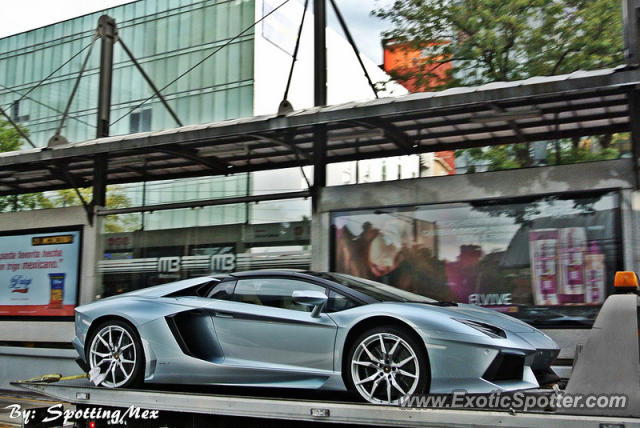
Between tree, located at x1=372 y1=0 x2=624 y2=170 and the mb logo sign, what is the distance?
663 cm

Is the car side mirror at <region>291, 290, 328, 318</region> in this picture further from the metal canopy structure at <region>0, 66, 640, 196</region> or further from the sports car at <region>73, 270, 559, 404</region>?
the metal canopy structure at <region>0, 66, 640, 196</region>

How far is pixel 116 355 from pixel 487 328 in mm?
3047

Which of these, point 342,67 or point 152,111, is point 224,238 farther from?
point 342,67

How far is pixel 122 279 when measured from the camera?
12.1m

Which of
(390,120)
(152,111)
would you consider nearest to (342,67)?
(152,111)

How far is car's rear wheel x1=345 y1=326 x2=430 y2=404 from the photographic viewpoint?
4562 millimetres

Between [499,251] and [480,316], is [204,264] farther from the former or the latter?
[480,316]

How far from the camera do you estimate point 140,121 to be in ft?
117

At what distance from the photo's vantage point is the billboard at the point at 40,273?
12.5m

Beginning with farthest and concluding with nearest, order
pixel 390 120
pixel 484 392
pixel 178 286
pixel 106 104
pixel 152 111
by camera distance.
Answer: pixel 152 111 < pixel 106 104 < pixel 390 120 < pixel 178 286 < pixel 484 392

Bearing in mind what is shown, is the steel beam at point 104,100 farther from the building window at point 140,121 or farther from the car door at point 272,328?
the building window at point 140,121

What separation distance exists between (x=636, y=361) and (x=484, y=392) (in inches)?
41.7

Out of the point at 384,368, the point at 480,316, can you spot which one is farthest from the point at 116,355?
the point at 480,316

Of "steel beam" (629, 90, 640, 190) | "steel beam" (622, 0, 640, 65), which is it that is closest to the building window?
"steel beam" (629, 90, 640, 190)
